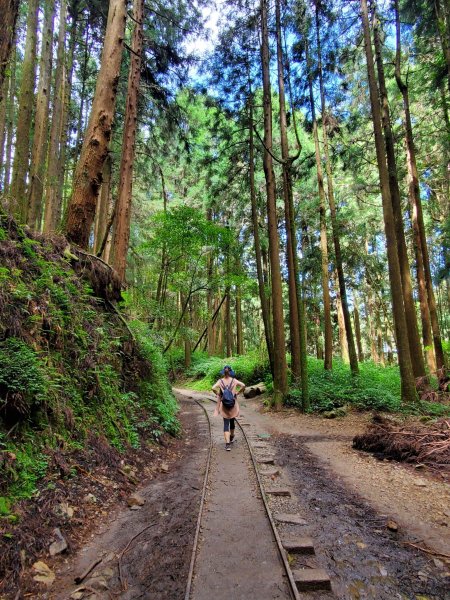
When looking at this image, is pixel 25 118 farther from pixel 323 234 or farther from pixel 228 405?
pixel 323 234

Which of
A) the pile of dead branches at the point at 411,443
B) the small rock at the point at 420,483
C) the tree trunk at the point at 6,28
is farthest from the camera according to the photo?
the pile of dead branches at the point at 411,443

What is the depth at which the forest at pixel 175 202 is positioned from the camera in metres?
5.13

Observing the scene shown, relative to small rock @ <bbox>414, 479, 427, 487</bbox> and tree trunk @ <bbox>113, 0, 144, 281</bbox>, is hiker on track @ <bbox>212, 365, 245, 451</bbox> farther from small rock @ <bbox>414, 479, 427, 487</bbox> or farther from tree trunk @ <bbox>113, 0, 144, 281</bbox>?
tree trunk @ <bbox>113, 0, 144, 281</bbox>

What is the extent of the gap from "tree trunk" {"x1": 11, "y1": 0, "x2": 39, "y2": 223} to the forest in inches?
2.3

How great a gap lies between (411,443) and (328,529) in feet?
12.0

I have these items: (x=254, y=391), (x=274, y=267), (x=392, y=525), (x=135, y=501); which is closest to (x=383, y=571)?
(x=392, y=525)

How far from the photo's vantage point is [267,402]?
13203 millimetres

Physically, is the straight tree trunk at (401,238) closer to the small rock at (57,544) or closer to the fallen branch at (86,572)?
the fallen branch at (86,572)

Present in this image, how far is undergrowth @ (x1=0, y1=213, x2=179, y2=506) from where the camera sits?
152 inches

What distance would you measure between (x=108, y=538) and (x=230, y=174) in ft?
50.8

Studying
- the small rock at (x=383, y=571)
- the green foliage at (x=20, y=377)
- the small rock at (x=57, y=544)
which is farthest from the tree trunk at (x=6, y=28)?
the small rock at (x=383, y=571)

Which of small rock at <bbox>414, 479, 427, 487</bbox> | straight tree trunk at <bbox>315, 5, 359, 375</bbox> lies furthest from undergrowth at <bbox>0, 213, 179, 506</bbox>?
straight tree trunk at <bbox>315, 5, 359, 375</bbox>

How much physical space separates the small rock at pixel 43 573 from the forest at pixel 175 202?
0.59 feet

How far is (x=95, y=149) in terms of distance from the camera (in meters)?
7.63
